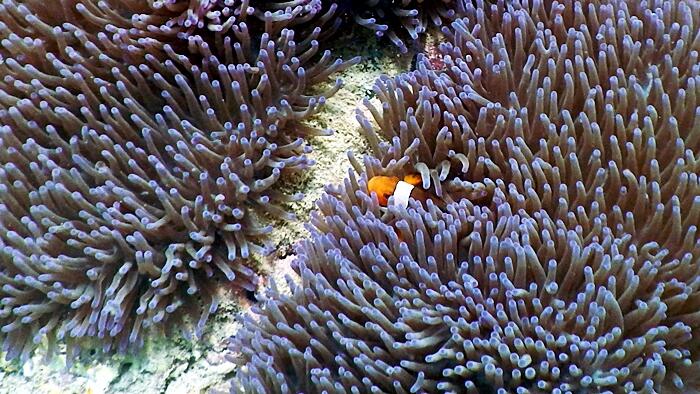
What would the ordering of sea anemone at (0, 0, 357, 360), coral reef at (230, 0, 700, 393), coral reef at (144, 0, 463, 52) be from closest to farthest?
1. coral reef at (230, 0, 700, 393)
2. sea anemone at (0, 0, 357, 360)
3. coral reef at (144, 0, 463, 52)

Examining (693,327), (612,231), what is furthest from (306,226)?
(693,327)

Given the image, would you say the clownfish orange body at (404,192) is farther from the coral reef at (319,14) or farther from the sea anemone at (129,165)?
the coral reef at (319,14)

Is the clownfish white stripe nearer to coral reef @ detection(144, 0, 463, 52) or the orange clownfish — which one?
the orange clownfish

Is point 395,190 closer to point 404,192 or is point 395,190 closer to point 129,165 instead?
point 404,192

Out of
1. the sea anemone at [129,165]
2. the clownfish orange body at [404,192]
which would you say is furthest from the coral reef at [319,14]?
the clownfish orange body at [404,192]

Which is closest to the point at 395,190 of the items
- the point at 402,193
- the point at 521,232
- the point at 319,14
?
the point at 402,193

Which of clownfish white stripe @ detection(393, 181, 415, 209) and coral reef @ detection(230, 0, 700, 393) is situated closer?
coral reef @ detection(230, 0, 700, 393)

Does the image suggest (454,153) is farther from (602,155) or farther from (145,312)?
(145,312)

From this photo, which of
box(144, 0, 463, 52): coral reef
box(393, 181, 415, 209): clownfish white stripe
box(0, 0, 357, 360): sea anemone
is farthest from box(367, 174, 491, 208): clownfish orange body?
box(144, 0, 463, 52): coral reef
